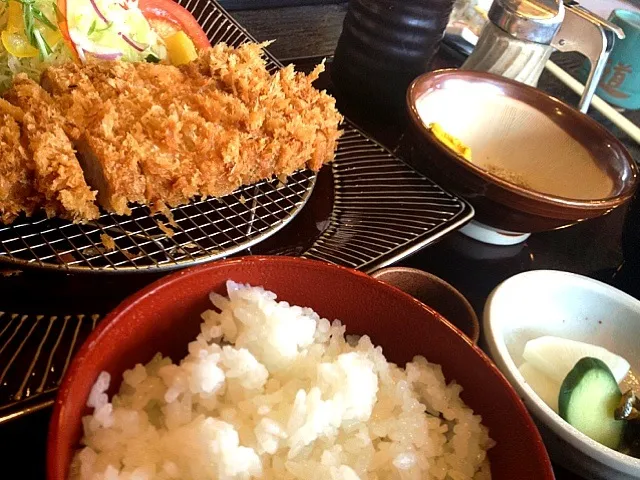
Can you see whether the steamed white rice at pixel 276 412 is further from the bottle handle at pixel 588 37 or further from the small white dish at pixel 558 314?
the bottle handle at pixel 588 37

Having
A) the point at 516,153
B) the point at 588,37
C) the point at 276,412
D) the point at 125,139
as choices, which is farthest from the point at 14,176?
the point at 588,37

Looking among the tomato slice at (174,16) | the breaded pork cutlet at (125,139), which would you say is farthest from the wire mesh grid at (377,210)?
the tomato slice at (174,16)

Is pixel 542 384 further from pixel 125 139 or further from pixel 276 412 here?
pixel 125 139

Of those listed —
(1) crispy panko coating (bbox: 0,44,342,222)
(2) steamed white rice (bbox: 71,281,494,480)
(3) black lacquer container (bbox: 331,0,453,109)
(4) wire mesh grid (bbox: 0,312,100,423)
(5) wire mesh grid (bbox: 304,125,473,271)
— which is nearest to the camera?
(2) steamed white rice (bbox: 71,281,494,480)

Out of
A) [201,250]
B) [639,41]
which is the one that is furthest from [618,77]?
[201,250]

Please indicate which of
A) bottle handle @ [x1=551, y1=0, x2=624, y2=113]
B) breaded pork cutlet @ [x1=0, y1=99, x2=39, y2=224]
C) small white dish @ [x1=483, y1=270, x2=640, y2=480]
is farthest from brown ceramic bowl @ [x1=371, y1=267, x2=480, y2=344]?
bottle handle @ [x1=551, y1=0, x2=624, y2=113]

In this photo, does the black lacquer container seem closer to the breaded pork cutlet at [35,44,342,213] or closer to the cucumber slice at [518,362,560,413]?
the breaded pork cutlet at [35,44,342,213]
